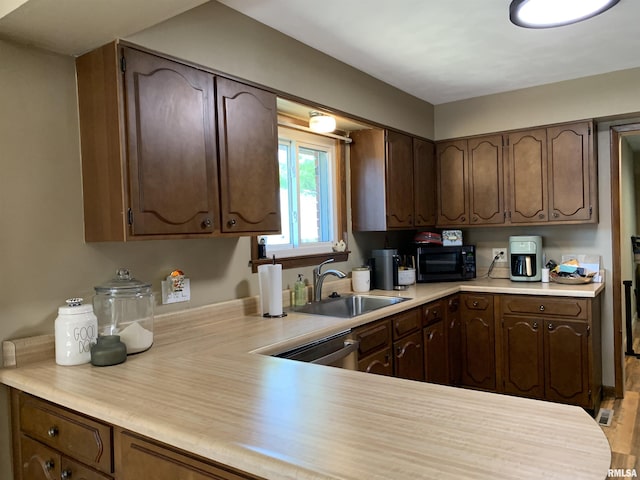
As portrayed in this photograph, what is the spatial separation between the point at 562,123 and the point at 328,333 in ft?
8.45

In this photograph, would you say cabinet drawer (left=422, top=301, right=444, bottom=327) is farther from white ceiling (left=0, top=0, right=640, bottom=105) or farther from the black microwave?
white ceiling (left=0, top=0, right=640, bottom=105)

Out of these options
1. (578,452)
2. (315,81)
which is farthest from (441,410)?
(315,81)

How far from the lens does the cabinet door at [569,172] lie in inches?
136

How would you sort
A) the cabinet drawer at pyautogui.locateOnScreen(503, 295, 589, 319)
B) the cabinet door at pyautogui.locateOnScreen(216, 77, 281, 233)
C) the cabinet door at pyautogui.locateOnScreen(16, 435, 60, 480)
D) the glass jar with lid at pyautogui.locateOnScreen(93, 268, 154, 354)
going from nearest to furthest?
the cabinet door at pyautogui.locateOnScreen(16, 435, 60, 480) → the glass jar with lid at pyautogui.locateOnScreen(93, 268, 154, 354) → the cabinet door at pyautogui.locateOnScreen(216, 77, 281, 233) → the cabinet drawer at pyautogui.locateOnScreen(503, 295, 589, 319)

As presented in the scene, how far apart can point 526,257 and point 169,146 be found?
113 inches

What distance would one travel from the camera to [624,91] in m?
3.31

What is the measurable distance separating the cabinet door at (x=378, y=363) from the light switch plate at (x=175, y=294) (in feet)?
2.98

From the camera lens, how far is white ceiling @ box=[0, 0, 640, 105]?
1.53m

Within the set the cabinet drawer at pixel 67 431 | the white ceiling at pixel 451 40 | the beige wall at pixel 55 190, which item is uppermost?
the white ceiling at pixel 451 40

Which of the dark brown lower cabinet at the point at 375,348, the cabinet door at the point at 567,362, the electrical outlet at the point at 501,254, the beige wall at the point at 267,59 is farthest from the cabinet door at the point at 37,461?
the electrical outlet at the point at 501,254

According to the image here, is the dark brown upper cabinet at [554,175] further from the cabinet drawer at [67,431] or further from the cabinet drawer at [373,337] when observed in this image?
the cabinet drawer at [67,431]

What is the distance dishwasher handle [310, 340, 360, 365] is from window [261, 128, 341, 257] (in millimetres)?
800

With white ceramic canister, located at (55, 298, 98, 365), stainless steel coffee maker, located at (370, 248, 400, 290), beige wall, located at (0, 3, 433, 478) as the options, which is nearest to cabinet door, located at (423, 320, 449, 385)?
stainless steel coffee maker, located at (370, 248, 400, 290)

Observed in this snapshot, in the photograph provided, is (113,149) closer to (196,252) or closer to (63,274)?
(63,274)
